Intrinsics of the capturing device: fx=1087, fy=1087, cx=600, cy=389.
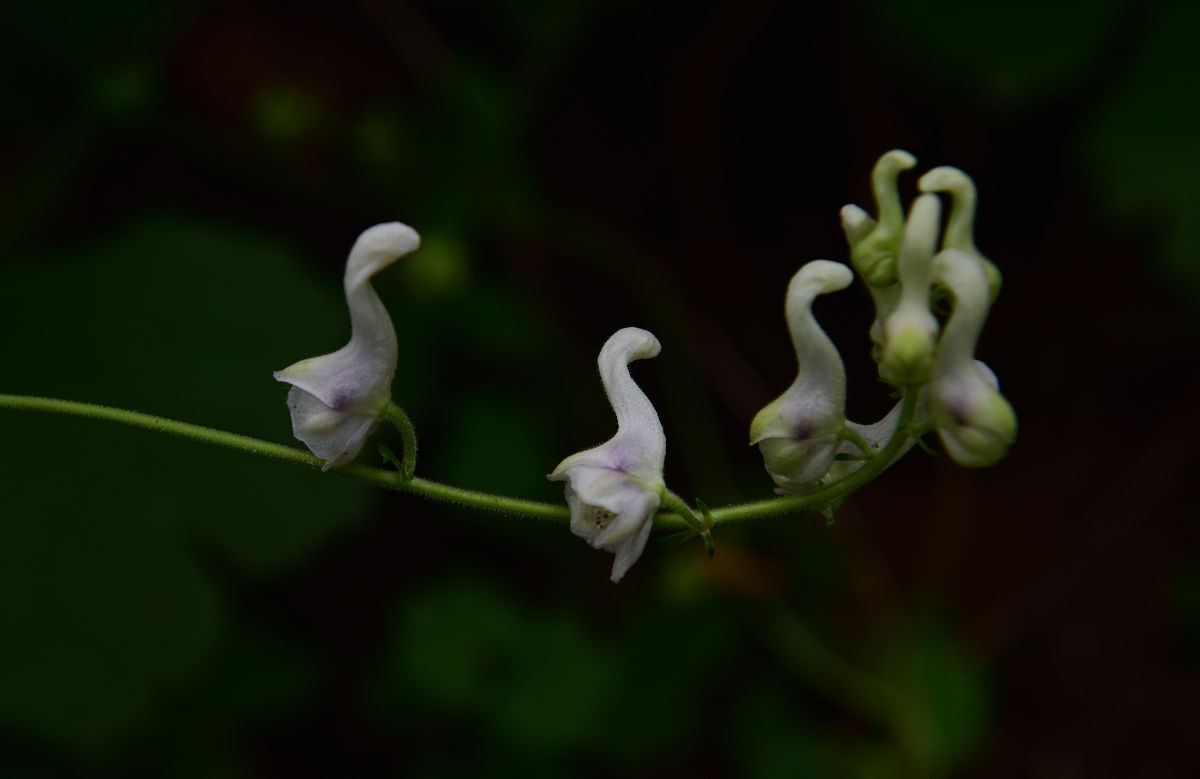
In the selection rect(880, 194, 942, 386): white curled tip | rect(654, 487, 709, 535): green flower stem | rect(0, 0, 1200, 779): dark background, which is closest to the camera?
rect(880, 194, 942, 386): white curled tip

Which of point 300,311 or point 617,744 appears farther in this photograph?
point 617,744

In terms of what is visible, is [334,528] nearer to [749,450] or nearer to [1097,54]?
[749,450]

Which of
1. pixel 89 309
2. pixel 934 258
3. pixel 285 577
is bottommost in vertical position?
pixel 285 577

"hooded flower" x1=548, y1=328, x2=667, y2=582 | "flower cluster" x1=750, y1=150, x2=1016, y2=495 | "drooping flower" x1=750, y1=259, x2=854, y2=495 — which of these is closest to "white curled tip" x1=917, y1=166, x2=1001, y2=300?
"flower cluster" x1=750, y1=150, x2=1016, y2=495

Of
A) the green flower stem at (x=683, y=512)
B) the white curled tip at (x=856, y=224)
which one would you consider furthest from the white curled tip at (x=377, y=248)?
the white curled tip at (x=856, y=224)

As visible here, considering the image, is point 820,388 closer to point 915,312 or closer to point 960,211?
point 915,312

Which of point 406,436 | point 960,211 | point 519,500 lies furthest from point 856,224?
point 406,436

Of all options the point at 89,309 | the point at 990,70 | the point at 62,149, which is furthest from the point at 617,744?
the point at 62,149

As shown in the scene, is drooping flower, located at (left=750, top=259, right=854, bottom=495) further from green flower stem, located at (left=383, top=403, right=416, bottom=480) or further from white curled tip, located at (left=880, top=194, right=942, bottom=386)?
green flower stem, located at (left=383, top=403, right=416, bottom=480)
